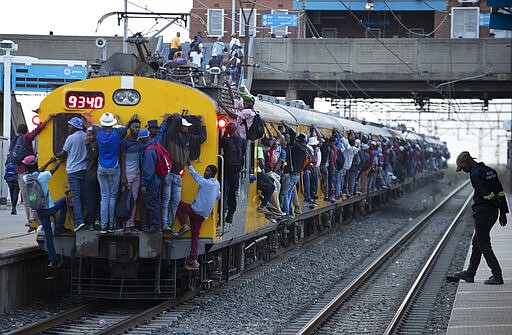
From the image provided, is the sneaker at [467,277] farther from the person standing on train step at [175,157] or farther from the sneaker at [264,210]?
the person standing on train step at [175,157]

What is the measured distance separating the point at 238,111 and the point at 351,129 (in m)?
14.6

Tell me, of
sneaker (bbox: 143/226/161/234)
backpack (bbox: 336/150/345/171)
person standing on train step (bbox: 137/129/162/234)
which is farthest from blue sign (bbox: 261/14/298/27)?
sneaker (bbox: 143/226/161/234)

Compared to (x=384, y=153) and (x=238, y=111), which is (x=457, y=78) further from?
(x=238, y=111)

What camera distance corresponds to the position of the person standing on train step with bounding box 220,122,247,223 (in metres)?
13.3

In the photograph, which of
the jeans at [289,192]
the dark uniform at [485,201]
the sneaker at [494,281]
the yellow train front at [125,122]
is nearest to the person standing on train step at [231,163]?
the yellow train front at [125,122]

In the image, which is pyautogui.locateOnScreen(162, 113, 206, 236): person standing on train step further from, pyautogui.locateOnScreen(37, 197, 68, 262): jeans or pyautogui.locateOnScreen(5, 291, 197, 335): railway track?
pyautogui.locateOnScreen(37, 197, 68, 262): jeans

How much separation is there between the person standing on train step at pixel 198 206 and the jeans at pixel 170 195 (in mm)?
123

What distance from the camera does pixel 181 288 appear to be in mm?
13820

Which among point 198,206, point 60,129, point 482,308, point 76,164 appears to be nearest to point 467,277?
point 482,308

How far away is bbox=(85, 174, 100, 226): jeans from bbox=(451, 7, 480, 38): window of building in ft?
129

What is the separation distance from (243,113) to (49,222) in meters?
3.30

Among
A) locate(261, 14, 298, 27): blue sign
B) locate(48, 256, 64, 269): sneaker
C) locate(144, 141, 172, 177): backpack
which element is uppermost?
locate(261, 14, 298, 27): blue sign

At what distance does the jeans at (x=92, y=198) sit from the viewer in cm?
1247

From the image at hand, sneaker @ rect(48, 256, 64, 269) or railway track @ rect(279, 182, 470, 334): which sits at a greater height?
sneaker @ rect(48, 256, 64, 269)
